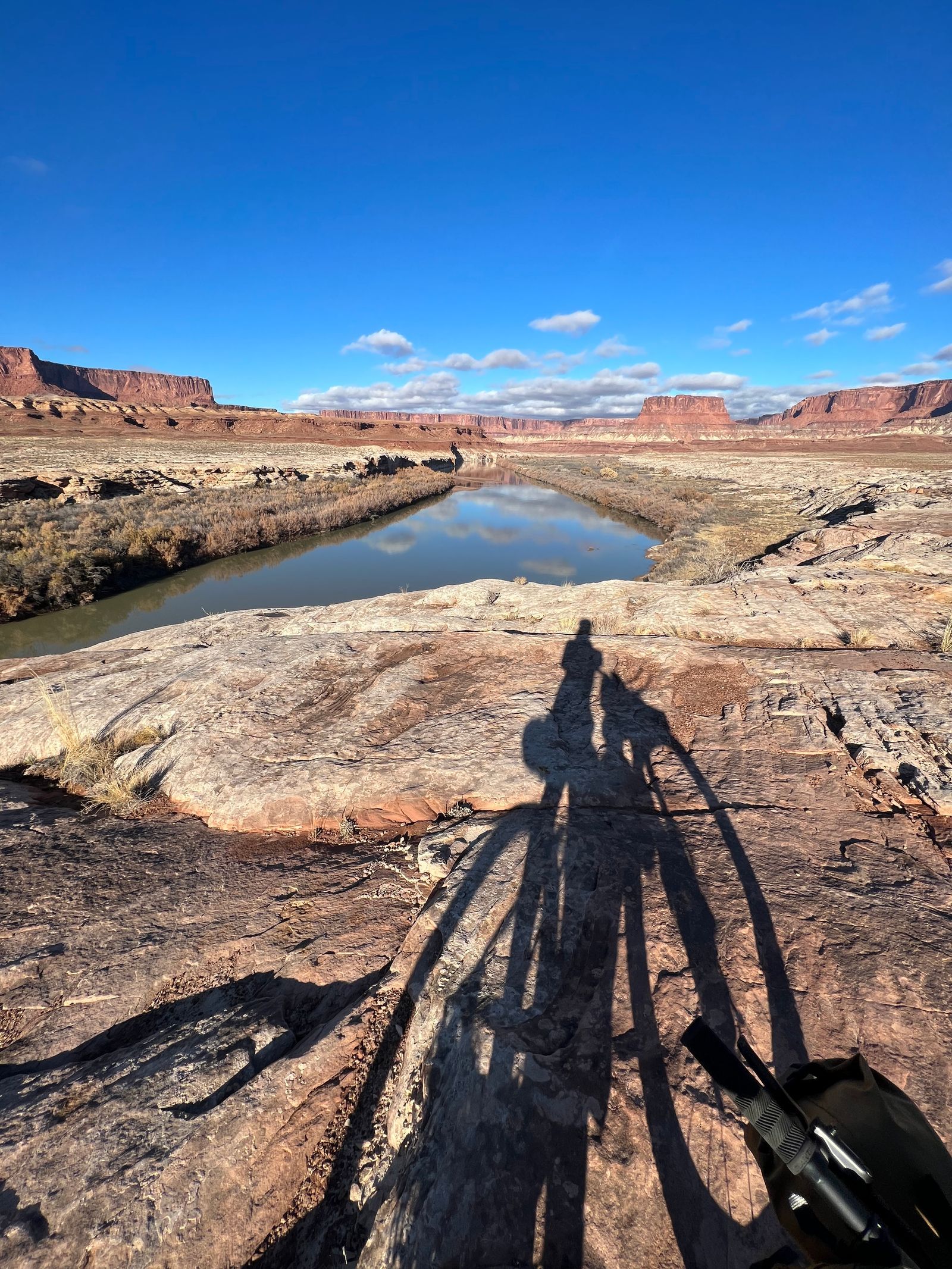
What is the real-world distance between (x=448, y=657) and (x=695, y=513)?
2337 cm

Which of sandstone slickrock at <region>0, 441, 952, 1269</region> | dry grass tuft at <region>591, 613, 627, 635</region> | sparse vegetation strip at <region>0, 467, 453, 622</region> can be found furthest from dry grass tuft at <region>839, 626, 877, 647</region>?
sparse vegetation strip at <region>0, 467, 453, 622</region>

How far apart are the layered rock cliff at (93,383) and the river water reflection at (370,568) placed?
110445 mm

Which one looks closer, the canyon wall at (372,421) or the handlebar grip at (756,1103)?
the handlebar grip at (756,1103)

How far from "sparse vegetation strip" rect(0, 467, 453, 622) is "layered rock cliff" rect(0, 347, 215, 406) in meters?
104

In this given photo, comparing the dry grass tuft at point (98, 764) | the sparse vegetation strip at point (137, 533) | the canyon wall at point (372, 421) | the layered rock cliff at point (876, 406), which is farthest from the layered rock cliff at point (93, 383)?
the layered rock cliff at point (876, 406)

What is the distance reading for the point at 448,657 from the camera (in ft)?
20.7

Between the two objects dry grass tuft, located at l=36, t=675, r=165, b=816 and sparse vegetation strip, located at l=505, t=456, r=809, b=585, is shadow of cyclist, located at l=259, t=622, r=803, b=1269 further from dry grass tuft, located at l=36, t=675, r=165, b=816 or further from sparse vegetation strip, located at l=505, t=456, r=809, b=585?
sparse vegetation strip, located at l=505, t=456, r=809, b=585

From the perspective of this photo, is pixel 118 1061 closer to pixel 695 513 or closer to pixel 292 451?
pixel 695 513

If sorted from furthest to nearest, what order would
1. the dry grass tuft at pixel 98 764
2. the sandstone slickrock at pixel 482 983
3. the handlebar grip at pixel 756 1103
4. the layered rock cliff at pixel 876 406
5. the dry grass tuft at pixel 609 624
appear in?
the layered rock cliff at pixel 876 406 → the dry grass tuft at pixel 609 624 → the dry grass tuft at pixel 98 764 → the sandstone slickrock at pixel 482 983 → the handlebar grip at pixel 756 1103

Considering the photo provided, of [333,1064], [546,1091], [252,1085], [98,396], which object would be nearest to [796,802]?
[546,1091]

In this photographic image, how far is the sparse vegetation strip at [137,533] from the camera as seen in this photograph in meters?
14.4

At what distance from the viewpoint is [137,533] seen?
58.0 ft

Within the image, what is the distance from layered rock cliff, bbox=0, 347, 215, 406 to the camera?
360 feet

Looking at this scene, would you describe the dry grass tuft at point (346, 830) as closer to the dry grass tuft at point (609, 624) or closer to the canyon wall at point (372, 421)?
the dry grass tuft at point (609, 624)
